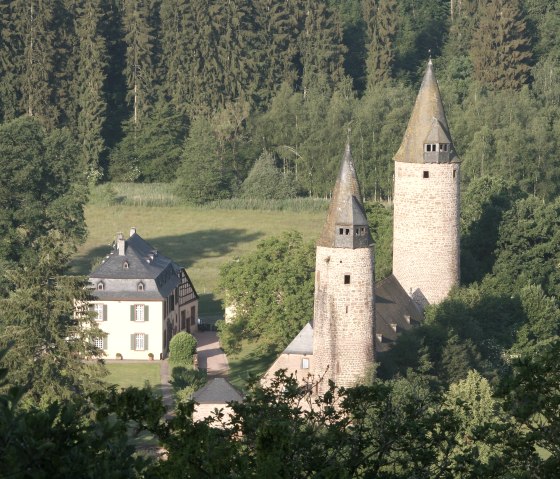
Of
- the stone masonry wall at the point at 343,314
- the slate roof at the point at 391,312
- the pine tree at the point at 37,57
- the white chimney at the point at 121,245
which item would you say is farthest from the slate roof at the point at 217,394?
the pine tree at the point at 37,57

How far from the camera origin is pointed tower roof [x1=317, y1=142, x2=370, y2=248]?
4984 cm

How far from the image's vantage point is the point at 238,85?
10306 cm

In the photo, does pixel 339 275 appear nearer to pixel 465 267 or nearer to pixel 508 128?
pixel 465 267

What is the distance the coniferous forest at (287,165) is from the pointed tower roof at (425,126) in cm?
407

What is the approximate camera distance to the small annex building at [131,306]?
62219mm

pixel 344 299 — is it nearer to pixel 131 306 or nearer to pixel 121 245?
pixel 131 306

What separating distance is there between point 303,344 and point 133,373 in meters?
8.64

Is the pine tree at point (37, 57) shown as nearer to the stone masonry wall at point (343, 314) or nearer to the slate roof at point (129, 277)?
the slate roof at point (129, 277)

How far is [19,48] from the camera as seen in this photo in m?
101

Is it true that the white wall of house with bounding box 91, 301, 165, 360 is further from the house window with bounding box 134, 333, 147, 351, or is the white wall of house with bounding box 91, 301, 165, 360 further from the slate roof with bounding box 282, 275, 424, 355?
the slate roof with bounding box 282, 275, 424, 355

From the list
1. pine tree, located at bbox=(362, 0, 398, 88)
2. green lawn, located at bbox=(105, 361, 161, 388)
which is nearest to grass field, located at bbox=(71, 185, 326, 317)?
green lawn, located at bbox=(105, 361, 161, 388)

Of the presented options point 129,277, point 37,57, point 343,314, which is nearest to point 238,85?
point 37,57

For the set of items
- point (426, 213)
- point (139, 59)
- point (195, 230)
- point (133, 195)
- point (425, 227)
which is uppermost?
point (139, 59)

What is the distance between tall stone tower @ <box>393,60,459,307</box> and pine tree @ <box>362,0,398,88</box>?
138 feet
